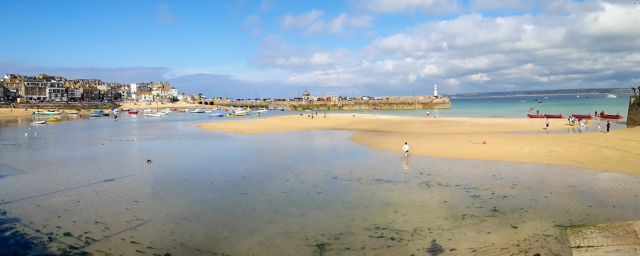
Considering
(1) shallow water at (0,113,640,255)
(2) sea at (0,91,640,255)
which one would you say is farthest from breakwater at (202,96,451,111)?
(2) sea at (0,91,640,255)

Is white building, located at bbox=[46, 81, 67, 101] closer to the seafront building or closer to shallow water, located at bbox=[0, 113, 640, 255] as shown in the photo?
the seafront building

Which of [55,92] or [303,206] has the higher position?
[55,92]

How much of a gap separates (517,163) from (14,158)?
24.8 metres

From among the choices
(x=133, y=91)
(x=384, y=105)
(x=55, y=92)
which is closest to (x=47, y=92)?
(x=55, y=92)

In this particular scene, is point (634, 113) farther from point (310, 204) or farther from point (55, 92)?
point (55, 92)

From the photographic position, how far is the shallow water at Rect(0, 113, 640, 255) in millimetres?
9102

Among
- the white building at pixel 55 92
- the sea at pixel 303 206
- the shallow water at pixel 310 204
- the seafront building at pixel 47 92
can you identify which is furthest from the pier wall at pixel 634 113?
the white building at pixel 55 92

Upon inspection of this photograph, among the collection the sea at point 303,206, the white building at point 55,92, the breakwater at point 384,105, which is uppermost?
the white building at point 55,92

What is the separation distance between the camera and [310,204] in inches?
486

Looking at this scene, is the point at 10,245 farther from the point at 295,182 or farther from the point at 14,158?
the point at 14,158

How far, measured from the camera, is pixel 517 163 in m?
18.7

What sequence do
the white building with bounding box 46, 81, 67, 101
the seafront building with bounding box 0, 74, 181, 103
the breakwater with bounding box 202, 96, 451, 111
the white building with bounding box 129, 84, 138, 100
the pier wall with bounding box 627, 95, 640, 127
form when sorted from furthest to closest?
→ the white building with bounding box 129, 84, 138, 100 < the white building with bounding box 46, 81, 67, 101 < the seafront building with bounding box 0, 74, 181, 103 < the breakwater with bounding box 202, 96, 451, 111 < the pier wall with bounding box 627, 95, 640, 127

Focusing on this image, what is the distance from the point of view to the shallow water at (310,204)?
29.9 feet

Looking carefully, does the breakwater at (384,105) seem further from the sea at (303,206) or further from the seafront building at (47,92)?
the sea at (303,206)
